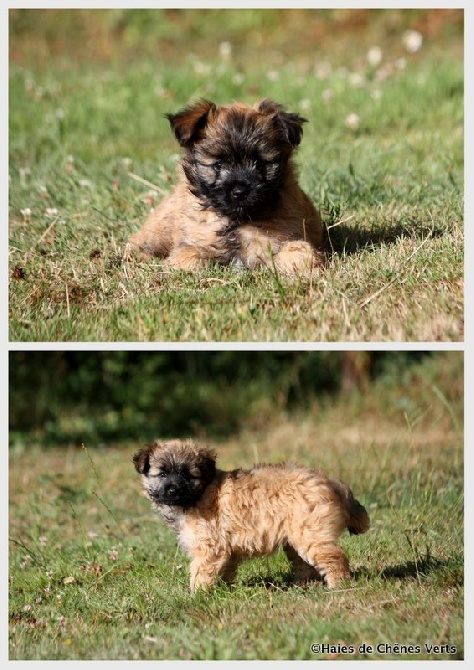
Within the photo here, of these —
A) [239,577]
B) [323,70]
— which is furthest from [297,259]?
[323,70]

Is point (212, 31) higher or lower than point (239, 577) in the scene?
higher

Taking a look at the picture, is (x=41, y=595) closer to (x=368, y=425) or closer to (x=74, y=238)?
(x=74, y=238)

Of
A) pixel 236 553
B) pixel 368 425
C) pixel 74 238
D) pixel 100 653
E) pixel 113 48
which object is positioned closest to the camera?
pixel 100 653

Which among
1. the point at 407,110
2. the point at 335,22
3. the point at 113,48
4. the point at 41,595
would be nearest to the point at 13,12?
the point at 113,48

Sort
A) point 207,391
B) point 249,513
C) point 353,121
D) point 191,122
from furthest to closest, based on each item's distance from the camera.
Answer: point 207,391 < point 353,121 < point 191,122 < point 249,513

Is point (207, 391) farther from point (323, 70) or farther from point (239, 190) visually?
point (239, 190)

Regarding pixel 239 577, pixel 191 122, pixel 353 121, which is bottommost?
pixel 239 577

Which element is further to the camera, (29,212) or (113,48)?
(113,48)

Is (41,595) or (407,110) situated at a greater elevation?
(407,110)
